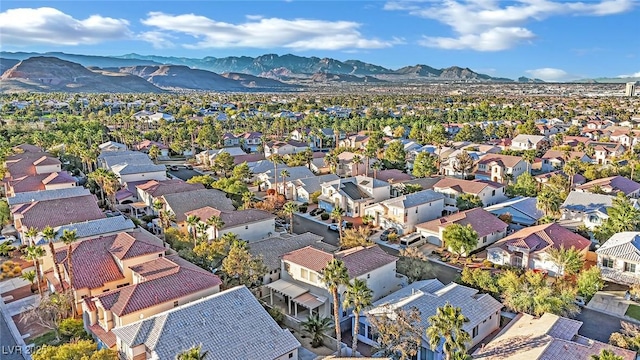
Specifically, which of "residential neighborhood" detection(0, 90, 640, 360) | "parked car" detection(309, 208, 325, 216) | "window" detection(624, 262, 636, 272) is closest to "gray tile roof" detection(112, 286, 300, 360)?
"residential neighborhood" detection(0, 90, 640, 360)

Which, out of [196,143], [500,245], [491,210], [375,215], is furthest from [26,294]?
[196,143]

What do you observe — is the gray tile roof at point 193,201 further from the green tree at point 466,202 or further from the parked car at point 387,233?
the green tree at point 466,202

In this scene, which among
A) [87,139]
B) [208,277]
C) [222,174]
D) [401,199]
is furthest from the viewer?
[87,139]

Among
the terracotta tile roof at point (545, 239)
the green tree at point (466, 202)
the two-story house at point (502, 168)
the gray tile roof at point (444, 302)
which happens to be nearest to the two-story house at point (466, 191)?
the green tree at point (466, 202)

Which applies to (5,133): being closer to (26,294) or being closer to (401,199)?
(26,294)

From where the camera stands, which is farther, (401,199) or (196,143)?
(196,143)

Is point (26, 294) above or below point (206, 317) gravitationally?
below

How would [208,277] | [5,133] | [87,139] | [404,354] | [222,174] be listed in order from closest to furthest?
[404,354] → [208,277] → [222,174] → [87,139] → [5,133]

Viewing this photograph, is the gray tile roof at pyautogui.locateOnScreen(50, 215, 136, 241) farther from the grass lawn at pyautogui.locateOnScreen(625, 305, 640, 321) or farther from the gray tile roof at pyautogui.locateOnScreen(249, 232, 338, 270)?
the grass lawn at pyautogui.locateOnScreen(625, 305, 640, 321)
